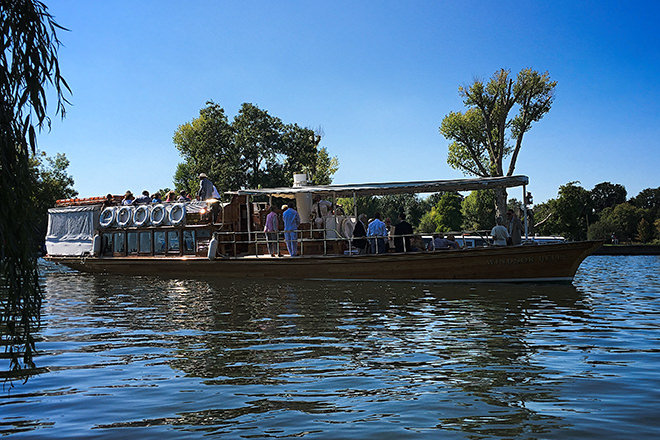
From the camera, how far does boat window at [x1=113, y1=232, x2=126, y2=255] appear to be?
2570cm

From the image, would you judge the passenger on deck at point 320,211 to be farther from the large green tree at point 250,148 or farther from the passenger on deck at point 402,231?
the large green tree at point 250,148

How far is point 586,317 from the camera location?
11.3 metres

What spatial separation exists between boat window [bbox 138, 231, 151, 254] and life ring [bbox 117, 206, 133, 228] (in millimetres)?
887

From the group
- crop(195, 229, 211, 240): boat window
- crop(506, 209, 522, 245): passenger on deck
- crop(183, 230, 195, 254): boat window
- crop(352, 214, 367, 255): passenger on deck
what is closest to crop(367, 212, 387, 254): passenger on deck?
crop(352, 214, 367, 255): passenger on deck

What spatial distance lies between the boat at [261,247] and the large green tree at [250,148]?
887 inches

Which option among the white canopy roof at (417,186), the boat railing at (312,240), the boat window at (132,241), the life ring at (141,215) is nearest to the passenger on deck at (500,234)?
the white canopy roof at (417,186)

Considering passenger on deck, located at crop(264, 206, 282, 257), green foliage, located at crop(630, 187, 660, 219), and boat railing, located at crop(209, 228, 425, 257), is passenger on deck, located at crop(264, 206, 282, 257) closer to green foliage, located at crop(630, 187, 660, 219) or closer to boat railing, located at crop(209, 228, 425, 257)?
boat railing, located at crop(209, 228, 425, 257)

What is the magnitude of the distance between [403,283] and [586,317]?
738cm

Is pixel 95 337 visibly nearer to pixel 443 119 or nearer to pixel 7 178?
pixel 7 178

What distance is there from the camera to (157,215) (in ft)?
79.9

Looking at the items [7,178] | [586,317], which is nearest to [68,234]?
[586,317]

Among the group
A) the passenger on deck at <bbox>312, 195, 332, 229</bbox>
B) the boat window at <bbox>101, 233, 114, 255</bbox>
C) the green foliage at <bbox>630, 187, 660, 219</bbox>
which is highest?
the green foliage at <bbox>630, 187, 660, 219</bbox>

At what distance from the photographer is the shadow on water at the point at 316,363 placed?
527 cm

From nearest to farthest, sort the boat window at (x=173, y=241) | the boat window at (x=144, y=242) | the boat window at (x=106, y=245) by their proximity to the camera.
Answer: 1. the boat window at (x=173, y=241)
2. the boat window at (x=144, y=242)
3. the boat window at (x=106, y=245)
